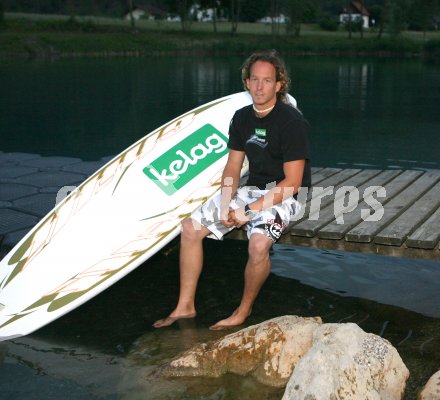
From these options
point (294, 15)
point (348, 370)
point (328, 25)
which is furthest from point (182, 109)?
point (328, 25)

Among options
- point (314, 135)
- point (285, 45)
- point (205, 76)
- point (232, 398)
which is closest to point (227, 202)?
point (232, 398)

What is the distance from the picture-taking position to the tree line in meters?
74.1

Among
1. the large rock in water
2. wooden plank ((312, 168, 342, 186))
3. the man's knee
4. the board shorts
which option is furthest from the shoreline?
the large rock in water

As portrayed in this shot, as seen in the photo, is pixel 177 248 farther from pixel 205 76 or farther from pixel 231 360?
pixel 205 76

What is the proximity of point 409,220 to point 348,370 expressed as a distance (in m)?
1.92

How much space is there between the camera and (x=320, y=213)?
5488mm

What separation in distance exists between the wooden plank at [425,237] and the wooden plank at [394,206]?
246 millimetres

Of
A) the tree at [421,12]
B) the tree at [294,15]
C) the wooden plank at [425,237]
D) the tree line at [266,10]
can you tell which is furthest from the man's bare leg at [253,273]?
the tree at [421,12]

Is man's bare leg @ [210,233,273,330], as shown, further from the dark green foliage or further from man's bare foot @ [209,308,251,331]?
the dark green foliage

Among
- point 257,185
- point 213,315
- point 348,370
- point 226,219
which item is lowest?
point 213,315

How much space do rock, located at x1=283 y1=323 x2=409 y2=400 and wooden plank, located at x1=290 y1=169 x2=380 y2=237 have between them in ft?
4.43

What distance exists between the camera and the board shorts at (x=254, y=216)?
15.2 feet

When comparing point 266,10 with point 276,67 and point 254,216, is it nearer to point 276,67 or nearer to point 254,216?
point 276,67

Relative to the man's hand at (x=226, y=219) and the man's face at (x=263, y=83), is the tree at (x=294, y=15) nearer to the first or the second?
the man's face at (x=263, y=83)
